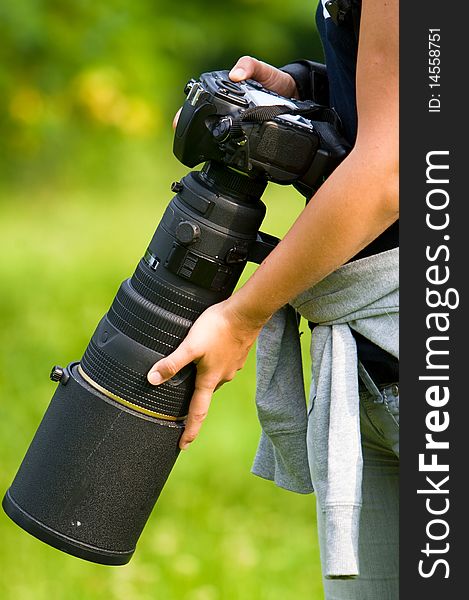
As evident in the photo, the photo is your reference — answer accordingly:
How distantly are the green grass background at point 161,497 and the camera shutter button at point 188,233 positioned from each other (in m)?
1.81

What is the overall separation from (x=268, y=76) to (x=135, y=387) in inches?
25.1

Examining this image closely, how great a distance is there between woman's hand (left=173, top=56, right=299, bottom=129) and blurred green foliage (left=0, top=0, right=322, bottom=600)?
1.80 meters

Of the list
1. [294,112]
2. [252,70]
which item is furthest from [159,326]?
[252,70]

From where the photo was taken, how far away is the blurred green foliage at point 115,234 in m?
3.71

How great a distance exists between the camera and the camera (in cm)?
196

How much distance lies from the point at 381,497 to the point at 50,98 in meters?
5.92

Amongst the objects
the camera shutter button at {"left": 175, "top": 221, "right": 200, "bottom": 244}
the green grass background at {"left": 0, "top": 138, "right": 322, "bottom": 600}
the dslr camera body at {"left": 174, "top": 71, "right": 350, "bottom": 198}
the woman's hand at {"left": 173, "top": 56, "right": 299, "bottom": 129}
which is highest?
the woman's hand at {"left": 173, "top": 56, "right": 299, "bottom": 129}

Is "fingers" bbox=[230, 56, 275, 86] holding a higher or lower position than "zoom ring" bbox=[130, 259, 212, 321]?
higher

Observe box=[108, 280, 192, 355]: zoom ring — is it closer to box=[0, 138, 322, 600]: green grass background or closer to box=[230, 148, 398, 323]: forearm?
box=[230, 148, 398, 323]: forearm

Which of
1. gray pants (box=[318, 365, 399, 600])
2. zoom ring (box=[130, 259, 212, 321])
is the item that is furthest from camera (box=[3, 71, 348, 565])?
gray pants (box=[318, 365, 399, 600])

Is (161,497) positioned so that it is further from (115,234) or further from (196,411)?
(115,234)

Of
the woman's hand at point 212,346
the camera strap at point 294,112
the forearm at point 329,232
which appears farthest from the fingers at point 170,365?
the camera strap at point 294,112

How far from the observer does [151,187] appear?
398 inches

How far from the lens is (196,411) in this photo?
6.72 feet
